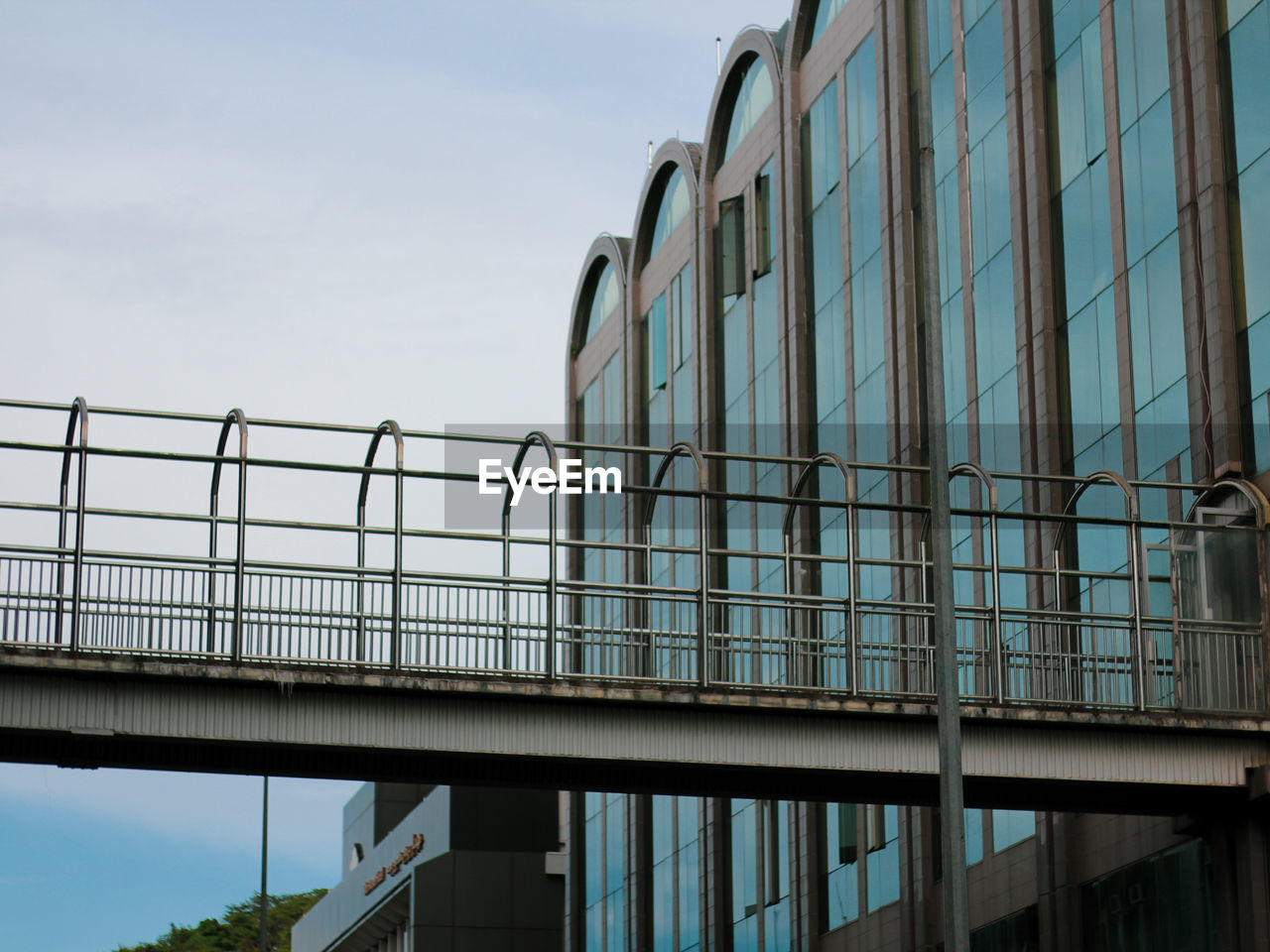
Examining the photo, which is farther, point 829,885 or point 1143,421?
point 829,885

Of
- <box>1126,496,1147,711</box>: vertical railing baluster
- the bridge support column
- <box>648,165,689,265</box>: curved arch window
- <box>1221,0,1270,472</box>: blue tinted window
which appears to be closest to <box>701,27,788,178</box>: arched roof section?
<box>648,165,689,265</box>: curved arch window

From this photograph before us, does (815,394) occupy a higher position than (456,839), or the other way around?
(815,394)

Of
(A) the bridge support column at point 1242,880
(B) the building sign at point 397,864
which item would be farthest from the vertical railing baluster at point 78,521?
(B) the building sign at point 397,864

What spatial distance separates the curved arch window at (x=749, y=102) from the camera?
48.8 meters

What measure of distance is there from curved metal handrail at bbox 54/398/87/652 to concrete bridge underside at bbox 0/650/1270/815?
2.19ft

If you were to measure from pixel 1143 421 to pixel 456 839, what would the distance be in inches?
1439

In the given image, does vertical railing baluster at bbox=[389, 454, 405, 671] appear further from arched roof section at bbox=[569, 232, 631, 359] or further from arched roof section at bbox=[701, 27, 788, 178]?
arched roof section at bbox=[569, 232, 631, 359]

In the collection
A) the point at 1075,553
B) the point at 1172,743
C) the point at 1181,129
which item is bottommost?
the point at 1172,743

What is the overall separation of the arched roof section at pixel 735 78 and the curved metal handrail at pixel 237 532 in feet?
79.8

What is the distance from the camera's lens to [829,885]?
135 feet

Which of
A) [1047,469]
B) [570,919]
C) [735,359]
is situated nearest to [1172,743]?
[1047,469]

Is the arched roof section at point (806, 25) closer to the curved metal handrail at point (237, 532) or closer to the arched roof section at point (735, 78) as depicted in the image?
the arched roof section at point (735, 78)

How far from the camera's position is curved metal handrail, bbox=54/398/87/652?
880 inches

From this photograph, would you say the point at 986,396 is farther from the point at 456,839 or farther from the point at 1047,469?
the point at 456,839
